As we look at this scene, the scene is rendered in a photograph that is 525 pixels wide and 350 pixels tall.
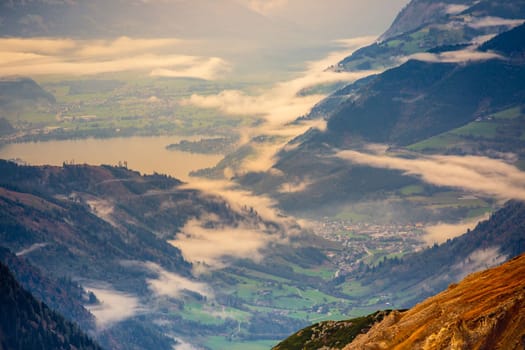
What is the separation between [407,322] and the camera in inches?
5807

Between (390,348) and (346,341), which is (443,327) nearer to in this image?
(390,348)

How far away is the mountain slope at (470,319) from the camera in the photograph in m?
113

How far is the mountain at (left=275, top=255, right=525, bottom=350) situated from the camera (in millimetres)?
113062

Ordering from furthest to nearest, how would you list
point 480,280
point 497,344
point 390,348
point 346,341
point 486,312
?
point 346,341 < point 480,280 < point 390,348 < point 486,312 < point 497,344

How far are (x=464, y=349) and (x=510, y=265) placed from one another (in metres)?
35.5

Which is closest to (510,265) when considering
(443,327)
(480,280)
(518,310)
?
(480,280)

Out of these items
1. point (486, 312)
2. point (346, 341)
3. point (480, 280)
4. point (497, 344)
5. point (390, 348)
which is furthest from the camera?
point (346, 341)

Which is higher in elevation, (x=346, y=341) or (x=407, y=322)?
(x=407, y=322)

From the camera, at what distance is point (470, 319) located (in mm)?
122312

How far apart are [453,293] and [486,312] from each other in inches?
1161

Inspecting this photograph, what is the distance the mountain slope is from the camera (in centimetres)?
11300

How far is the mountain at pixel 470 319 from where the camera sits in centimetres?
11306

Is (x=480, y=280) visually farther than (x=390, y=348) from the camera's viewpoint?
Yes

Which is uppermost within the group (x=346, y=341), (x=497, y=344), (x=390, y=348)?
(x=497, y=344)
